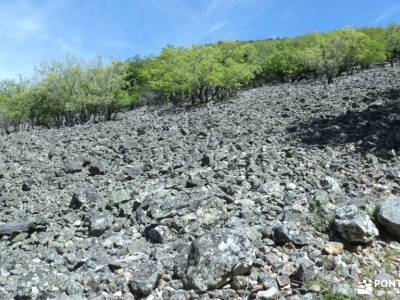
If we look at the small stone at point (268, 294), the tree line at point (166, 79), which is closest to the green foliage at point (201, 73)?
the tree line at point (166, 79)

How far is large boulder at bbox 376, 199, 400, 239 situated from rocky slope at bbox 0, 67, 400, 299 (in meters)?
0.03

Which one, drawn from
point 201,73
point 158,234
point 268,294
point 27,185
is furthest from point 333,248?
point 201,73

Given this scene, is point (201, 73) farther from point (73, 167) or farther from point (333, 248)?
point (333, 248)

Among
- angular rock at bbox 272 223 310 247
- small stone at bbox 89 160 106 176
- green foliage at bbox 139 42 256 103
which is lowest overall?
angular rock at bbox 272 223 310 247

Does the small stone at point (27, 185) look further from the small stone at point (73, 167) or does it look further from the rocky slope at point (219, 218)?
the small stone at point (73, 167)

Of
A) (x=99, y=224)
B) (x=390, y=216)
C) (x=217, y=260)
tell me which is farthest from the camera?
(x=99, y=224)

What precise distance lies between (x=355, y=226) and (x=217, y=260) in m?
2.57

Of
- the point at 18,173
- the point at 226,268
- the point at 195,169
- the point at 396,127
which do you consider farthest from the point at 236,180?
the point at 18,173

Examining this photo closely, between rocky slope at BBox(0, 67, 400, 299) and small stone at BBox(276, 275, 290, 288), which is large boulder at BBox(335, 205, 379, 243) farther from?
small stone at BBox(276, 275, 290, 288)

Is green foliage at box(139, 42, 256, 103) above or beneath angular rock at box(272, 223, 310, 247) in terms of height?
above

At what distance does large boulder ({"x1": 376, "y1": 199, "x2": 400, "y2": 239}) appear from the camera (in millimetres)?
7715

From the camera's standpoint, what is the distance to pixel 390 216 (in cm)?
780

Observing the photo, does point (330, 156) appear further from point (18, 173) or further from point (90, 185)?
point (18, 173)

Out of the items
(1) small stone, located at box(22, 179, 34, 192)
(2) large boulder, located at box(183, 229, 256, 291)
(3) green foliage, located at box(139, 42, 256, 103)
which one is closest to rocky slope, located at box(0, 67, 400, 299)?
(2) large boulder, located at box(183, 229, 256, 291)
